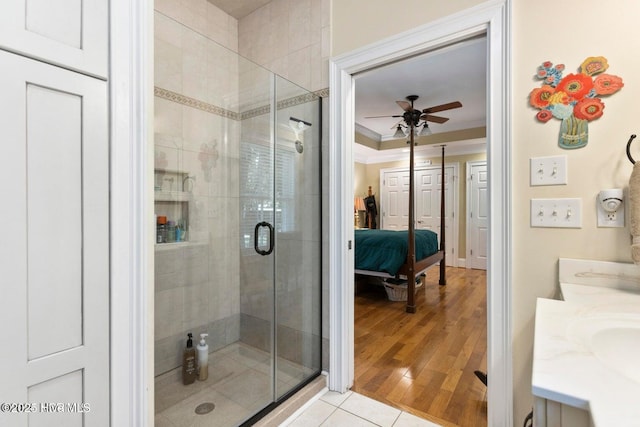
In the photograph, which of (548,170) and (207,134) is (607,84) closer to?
(548,170)

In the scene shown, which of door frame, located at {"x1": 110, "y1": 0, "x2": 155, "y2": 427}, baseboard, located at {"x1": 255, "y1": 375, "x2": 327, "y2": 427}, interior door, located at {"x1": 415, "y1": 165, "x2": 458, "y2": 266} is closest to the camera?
door frame, located at {"x1": 110, "y1": 0, "x2": 155, "y2": 427}

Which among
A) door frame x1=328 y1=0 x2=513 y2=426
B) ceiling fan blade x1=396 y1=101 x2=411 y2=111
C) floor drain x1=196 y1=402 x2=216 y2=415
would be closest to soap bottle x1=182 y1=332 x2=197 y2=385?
floor drain x1=196 y1=402 x2=216 y2=415

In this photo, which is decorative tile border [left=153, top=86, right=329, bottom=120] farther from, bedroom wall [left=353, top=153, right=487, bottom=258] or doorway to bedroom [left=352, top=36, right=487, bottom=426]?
bedroom wall [left=353, top=153, right=487, bottom=258]

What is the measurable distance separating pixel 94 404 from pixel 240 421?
0.88 metres

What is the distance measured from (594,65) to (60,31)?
5.96ft

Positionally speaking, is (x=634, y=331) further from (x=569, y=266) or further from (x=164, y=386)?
(x=164, y=386)

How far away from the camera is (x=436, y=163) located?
19.7ft

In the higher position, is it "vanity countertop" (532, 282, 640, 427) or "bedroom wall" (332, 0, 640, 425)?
"bedroom wall" (332, 0, 640, 425)

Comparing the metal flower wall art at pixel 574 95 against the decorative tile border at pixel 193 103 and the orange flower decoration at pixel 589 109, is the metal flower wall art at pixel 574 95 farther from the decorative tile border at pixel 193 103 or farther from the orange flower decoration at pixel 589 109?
the decorative tile border at pixel 193 103

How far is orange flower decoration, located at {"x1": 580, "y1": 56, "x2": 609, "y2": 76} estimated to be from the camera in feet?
3.83

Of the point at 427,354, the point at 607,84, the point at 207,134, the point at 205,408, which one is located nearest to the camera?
the point at 607,84

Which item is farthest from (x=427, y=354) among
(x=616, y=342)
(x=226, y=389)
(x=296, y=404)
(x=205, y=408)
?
(x=616, y=342)

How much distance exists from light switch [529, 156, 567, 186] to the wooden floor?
1.29 meters

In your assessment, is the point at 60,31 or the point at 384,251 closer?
the point at 60,31
